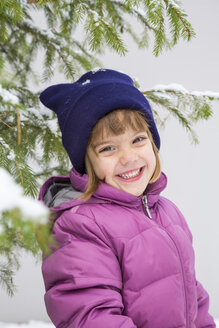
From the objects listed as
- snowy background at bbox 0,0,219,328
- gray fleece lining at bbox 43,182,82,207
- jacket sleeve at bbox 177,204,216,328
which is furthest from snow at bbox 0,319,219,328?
gray fleece lining at bbox 43,182,82,207

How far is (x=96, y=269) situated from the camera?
902 mm

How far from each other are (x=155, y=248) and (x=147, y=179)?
0.20 metres

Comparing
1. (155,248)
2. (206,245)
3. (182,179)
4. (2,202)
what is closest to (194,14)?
(182,179)

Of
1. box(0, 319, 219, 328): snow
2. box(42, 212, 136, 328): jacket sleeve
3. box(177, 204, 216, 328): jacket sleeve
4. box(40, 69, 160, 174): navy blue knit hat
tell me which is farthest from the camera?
box(0, 319, 219, 328): snow

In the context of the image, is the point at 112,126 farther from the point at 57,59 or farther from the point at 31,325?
the point at 31,325

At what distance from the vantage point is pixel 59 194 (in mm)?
1099

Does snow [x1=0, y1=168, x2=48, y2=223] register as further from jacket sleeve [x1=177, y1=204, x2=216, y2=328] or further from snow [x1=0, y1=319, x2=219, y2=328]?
snow [x1=0, y1=319, x2=219, y2=328]

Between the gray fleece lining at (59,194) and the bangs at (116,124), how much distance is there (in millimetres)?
163

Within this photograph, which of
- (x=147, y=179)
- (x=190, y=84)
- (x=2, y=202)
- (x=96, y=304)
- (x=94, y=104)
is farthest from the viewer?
(x=190, y=84)

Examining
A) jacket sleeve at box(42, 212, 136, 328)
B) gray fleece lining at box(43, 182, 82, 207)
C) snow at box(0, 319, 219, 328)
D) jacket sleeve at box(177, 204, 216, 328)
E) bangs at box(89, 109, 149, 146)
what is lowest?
snow at box(0, 319, 219, 328)

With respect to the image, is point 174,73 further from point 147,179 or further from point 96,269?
point 96,269

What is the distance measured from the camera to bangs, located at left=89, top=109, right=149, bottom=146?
100cm

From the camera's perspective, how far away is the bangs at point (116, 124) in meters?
1.00

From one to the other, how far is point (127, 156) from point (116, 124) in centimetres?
9
